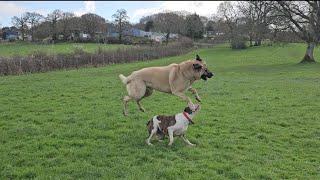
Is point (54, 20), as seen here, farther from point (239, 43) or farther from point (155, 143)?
point (155, 143)

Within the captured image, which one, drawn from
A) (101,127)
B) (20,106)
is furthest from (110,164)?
(20,106)

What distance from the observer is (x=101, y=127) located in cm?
1186

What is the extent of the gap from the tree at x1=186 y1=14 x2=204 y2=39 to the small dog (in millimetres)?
98497

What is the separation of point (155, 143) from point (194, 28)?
99717 millimetres

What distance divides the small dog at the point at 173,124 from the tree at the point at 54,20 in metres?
82.2

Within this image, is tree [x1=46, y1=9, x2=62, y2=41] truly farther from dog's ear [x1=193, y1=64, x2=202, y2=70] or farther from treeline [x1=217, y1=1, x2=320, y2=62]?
dog's ear [x1=193, y1=64, x2=202, y2=70]

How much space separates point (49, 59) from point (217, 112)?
24959mm

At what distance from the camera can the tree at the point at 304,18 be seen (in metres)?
40.6

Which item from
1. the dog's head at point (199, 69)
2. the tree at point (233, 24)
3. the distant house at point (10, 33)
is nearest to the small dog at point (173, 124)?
the dog's head at point (199, 69)

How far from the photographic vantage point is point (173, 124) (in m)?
9.78

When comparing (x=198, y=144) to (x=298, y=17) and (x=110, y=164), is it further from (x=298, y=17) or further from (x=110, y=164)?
(x=298, y=17)

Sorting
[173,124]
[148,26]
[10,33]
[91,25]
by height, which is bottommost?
[173,124]

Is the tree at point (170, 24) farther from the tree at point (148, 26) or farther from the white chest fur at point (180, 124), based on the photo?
the white chest fur at point (180, 124)

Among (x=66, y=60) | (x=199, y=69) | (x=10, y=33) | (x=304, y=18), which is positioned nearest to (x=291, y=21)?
(x=304, y=18)
